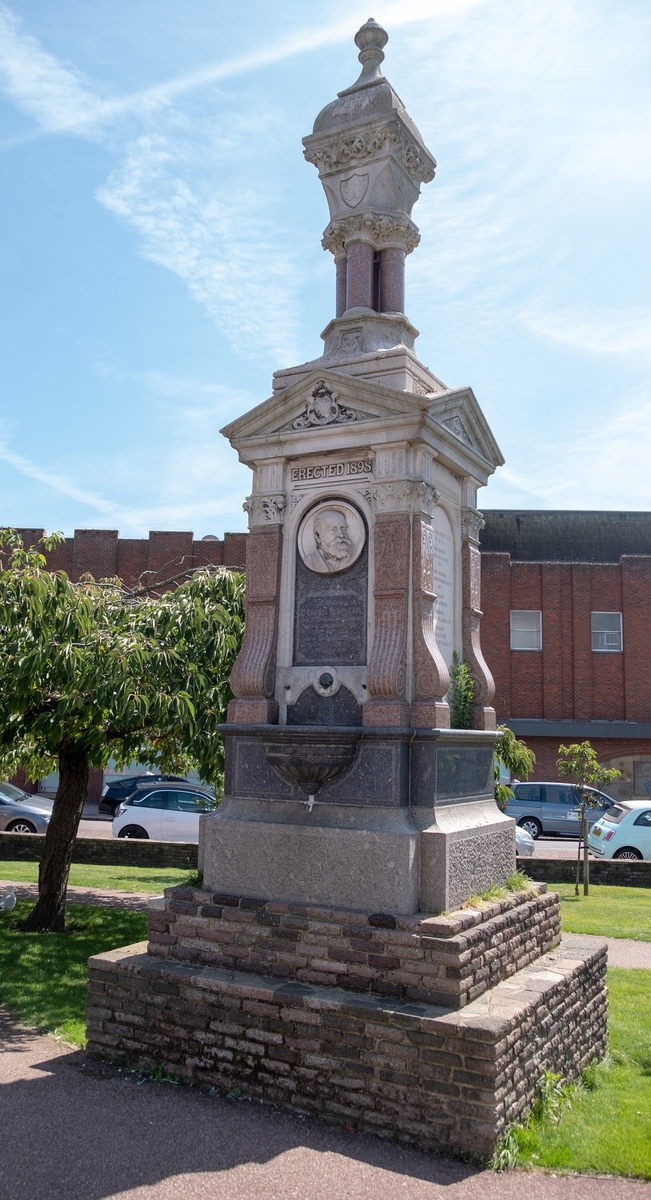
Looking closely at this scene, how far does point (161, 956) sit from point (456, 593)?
11.5 ft

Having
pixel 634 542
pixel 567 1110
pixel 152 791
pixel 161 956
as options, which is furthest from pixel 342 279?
pixel 634 542

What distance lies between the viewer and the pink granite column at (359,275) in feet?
25.2

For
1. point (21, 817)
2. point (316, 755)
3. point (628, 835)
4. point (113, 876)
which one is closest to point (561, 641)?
point (628, 835)

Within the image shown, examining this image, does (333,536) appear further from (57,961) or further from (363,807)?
(57,961)

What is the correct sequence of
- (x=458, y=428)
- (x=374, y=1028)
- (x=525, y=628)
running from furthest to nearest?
1. (x=525, y=628)
2. (x=458, y=428)
3. (x=374, y=1028)

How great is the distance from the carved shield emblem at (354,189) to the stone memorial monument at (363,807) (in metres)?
0.02

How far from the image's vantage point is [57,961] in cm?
926

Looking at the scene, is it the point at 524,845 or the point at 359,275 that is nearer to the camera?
the point at 359,275

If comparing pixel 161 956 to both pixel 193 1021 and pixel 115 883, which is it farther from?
pixel 115 883

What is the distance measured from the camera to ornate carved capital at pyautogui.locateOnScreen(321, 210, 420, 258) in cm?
760

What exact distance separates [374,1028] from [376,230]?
593 cm

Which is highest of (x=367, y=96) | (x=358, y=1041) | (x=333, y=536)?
(x=367, y=96)

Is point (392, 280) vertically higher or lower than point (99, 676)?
higher

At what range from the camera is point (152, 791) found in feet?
65.6
